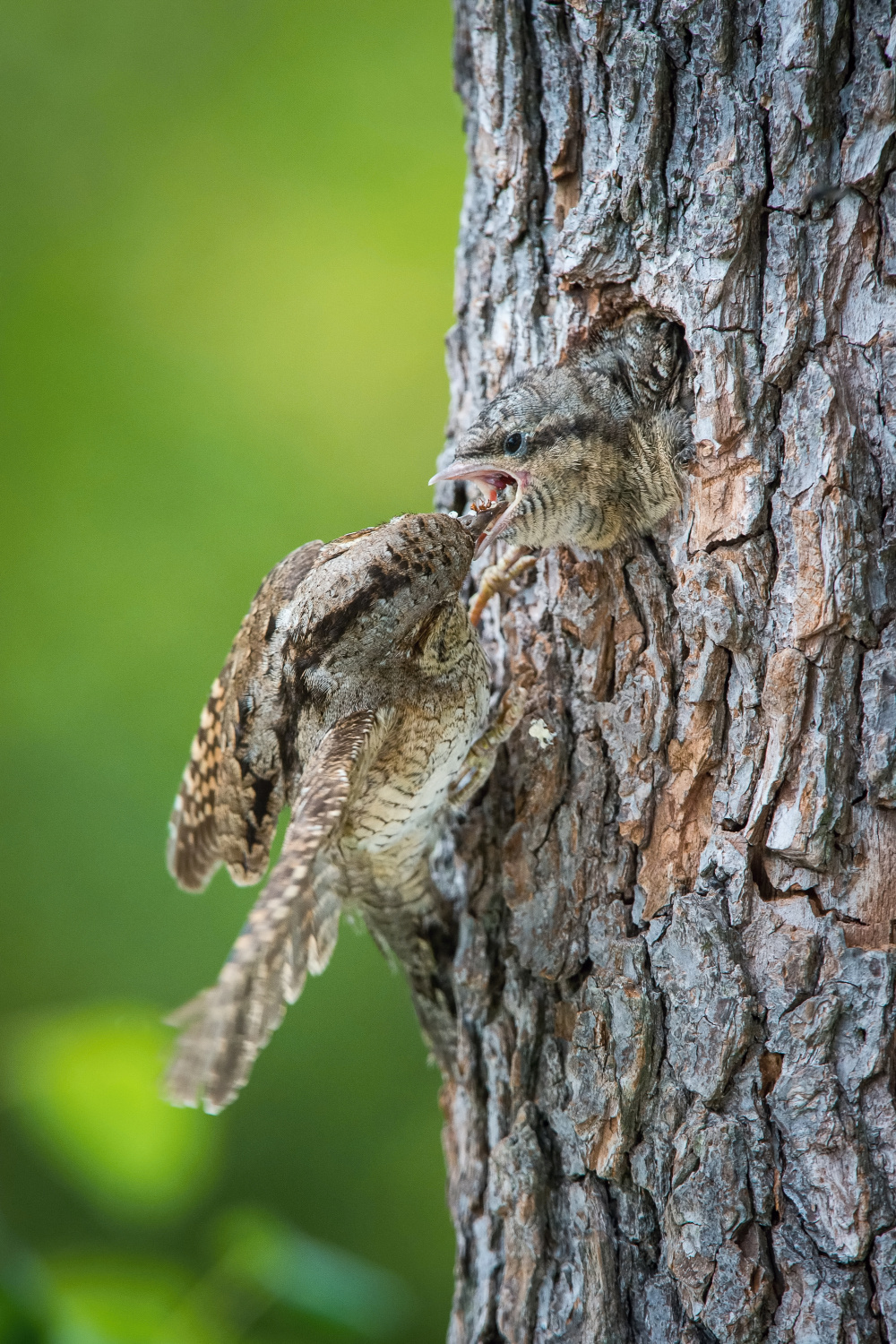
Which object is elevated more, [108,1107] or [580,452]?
[580,452]

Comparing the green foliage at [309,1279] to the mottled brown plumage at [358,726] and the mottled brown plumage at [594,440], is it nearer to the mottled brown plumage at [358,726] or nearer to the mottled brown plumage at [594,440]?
the mottled brown plumage at [358,726]

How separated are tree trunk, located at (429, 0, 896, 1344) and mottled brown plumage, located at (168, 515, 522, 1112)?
0.65 ft

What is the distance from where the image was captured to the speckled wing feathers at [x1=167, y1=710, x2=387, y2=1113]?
1051 mm

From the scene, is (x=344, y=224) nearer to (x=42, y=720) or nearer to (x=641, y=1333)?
(x=42, y=720)

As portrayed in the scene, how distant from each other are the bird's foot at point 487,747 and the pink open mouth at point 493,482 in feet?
0.86

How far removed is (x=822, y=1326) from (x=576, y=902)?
61cm

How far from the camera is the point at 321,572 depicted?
1565 mm

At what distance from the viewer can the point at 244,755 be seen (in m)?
1.66

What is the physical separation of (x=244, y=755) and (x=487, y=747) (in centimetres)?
43

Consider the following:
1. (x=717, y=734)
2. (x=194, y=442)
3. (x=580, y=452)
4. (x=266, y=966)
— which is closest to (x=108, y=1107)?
(x=266, y=966)

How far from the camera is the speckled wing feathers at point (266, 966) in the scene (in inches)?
41.4

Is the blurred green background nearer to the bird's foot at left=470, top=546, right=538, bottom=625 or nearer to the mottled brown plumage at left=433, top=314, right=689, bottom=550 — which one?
the bird's foot at left=470, top=546, right=538, bottom=625

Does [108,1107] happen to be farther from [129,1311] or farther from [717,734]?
[717,734]

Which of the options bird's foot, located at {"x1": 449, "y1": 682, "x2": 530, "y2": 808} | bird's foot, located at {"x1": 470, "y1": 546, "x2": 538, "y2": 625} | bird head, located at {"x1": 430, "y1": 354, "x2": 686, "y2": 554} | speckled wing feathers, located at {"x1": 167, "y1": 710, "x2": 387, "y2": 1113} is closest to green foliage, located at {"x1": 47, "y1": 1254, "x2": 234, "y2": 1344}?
speckled wing feathers, located at {"x1": 167, "y1": 710, "x2": 387, "y2": 1113}
